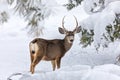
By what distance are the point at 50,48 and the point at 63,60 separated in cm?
225

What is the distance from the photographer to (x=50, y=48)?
788cm

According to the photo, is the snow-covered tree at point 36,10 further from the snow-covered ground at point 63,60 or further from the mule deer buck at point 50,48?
the mule deer buck at point 50,48

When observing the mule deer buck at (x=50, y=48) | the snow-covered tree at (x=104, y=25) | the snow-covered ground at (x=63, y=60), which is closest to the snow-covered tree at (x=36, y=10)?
the snow-covered ground at (x=63, y=60)

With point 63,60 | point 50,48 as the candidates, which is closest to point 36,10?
point 63,60

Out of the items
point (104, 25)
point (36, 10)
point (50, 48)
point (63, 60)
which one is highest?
point (36, 10)

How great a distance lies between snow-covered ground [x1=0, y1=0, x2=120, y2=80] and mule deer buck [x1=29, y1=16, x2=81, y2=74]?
0.86 feet

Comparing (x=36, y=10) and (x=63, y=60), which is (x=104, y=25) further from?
(x=36, y=10)

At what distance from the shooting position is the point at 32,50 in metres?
7.61

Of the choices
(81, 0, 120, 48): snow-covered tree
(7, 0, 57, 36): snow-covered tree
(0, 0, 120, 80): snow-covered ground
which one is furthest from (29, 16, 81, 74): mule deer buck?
(7, 0, 57, 36): snow-covered tree

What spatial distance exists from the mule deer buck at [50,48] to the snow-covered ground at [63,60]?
0.26m

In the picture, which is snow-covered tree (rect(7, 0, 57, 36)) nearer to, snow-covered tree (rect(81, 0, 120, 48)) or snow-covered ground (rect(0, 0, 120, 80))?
snow-covered ground (rect(0, 0, 120, 80))

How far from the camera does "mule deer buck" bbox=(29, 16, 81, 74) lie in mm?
7641

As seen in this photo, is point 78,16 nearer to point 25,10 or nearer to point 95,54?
point 25,10

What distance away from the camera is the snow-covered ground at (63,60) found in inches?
213
